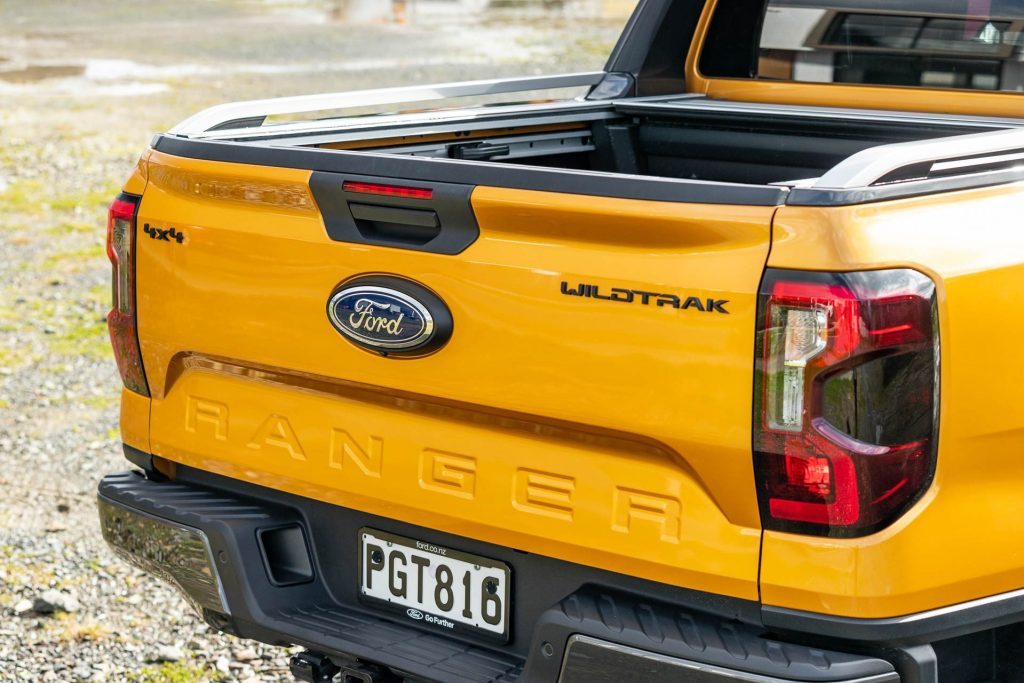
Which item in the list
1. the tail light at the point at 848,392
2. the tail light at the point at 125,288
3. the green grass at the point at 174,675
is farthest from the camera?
the green grass at the point at 174,675

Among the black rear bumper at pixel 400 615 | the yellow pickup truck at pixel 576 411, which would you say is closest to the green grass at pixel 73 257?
the yellow pickup truck at pixel 576 411

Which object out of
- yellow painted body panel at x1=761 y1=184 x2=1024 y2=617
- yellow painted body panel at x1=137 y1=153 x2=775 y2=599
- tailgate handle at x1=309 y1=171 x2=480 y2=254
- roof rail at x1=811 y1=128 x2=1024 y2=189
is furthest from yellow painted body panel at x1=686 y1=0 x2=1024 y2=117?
tailgate handle at x1=309 y1=171 x2=480 y2=254

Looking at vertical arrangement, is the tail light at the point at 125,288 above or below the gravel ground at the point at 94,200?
above

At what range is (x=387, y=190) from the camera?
2713 mm

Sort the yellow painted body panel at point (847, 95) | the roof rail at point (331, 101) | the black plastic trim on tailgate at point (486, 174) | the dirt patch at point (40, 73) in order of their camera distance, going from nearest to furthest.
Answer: the black plastic trim on tailgate at point (486, 174) < the roof rail at point (331, 101) < the yellow painted body panel at point (847, 95) < the dirt patch at point (40, 73)

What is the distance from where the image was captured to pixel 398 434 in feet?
9.12

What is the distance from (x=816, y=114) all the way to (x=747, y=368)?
184 centimetres

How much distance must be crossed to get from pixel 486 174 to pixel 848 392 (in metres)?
0.83

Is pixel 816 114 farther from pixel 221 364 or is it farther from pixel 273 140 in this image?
pixel 221 364

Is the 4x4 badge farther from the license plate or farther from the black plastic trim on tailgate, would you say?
the license plate

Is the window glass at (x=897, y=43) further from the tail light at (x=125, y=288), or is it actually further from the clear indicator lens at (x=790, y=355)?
the tail light at (x=125, y=288)

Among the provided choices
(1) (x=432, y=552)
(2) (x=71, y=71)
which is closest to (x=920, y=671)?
(1) (x=432, y=552)

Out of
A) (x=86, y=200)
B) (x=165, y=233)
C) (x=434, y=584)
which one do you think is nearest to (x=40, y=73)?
(x=86, y=200)

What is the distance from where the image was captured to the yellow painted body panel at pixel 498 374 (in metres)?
2.37
